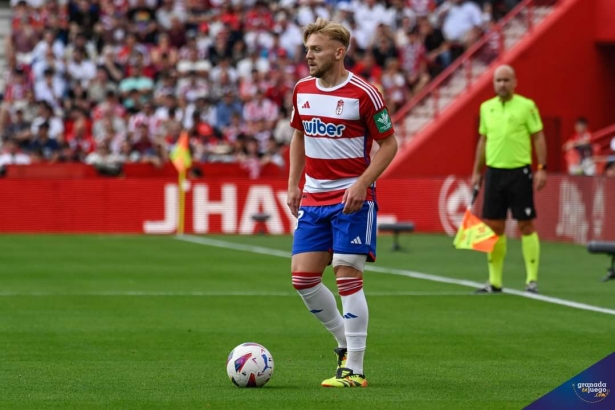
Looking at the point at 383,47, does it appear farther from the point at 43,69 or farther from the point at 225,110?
the point at 43,69

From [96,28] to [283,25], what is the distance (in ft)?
14.6

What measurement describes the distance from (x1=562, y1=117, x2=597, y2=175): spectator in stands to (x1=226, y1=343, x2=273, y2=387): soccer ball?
62.2 feet

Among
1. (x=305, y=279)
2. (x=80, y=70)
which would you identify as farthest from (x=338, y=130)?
(x=80, y=70)

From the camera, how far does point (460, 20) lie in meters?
31.2

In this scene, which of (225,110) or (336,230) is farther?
(225,110)

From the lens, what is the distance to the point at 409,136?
29922 millimetres

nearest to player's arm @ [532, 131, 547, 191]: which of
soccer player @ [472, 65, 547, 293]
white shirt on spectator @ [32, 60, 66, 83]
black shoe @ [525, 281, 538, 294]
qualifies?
soccer player @ [472, 65, 547, 293]

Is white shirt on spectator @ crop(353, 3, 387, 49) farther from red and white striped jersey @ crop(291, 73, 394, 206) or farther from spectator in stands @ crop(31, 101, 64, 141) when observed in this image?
red and white striped jersey @ crop(291, 73, 394, 206)

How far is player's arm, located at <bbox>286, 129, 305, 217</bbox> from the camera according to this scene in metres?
8.41

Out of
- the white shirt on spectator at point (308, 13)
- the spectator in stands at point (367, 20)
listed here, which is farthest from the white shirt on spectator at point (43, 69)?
the spectator in stands at point (367, 20)

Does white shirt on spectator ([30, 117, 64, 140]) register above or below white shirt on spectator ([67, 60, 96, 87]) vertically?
below

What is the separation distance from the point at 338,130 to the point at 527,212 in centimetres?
651

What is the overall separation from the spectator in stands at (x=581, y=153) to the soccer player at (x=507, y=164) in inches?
477

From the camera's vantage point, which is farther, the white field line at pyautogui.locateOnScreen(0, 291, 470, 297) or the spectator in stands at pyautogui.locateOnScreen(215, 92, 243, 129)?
the spectator in stands at pyautogui.locateOnScreen(215, 92, 243, 129)
